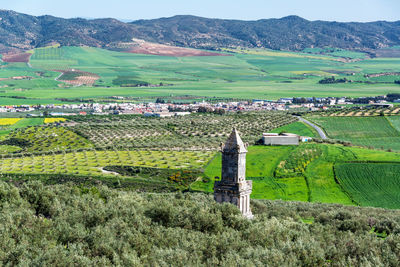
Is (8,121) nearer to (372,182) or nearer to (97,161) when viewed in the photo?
(97,161)

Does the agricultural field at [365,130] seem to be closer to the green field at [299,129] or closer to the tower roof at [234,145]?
the green field at [299,129]

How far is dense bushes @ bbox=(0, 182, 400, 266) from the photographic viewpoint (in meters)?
33.2

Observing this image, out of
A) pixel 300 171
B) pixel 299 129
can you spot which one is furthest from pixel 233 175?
pixel 299 129

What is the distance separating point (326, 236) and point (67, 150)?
257 feet

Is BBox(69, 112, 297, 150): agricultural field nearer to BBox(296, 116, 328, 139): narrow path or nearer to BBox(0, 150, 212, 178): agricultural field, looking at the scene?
BBox(296, 116, 328, 139): narrow path

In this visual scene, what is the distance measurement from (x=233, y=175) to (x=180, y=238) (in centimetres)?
605

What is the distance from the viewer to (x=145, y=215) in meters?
46.0

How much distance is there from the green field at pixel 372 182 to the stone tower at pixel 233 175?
36.1 meters

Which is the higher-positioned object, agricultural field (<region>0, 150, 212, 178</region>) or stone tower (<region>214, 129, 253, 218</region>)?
stone tower (<region>214, 129, 253, 218</region>)

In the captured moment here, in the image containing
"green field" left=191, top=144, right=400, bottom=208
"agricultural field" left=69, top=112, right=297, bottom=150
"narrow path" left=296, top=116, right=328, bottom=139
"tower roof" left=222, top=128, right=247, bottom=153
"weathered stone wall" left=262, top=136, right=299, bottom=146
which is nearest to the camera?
"tower roof" left=222, top=128, right=247, bottom=153

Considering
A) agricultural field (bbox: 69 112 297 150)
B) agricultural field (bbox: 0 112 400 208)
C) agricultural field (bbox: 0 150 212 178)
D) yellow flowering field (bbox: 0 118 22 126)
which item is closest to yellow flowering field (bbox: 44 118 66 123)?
agricultural field (bbox: 69 112 297 150)

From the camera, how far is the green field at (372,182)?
2936 inches

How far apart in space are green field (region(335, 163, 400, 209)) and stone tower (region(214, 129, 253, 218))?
119ft

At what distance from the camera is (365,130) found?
429 feet
